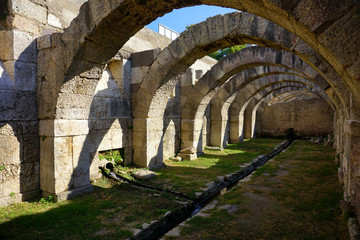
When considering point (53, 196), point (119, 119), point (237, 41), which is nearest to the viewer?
point (53, 196)

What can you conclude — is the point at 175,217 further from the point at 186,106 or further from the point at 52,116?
the point at 186,106

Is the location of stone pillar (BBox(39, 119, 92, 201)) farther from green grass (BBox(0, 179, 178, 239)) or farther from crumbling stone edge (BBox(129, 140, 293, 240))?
crumbling stone edge (BBox(129, 140, 293, 240))

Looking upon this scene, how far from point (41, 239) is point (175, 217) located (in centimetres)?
183

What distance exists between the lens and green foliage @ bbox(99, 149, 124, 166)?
572 centimetres

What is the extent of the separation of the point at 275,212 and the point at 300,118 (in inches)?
548

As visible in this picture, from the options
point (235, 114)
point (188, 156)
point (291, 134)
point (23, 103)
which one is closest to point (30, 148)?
point (23, 103)

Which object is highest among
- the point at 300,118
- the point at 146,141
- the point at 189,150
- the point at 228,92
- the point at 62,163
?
the point at 228,92

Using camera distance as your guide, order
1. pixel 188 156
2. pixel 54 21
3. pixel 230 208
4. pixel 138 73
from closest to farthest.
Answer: pixel 230 208 → pixel 54 21 → pixel 138 73 → pixel 188 156

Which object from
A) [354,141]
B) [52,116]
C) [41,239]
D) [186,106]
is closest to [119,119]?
[52,116]

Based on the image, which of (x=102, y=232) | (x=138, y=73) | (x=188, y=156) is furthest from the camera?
(x=188, y=156)

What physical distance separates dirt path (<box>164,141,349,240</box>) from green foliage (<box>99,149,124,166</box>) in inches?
115

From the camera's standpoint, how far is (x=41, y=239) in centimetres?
282

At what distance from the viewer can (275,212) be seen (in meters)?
3.72

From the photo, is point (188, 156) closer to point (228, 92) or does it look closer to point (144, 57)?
point (144, 57)
